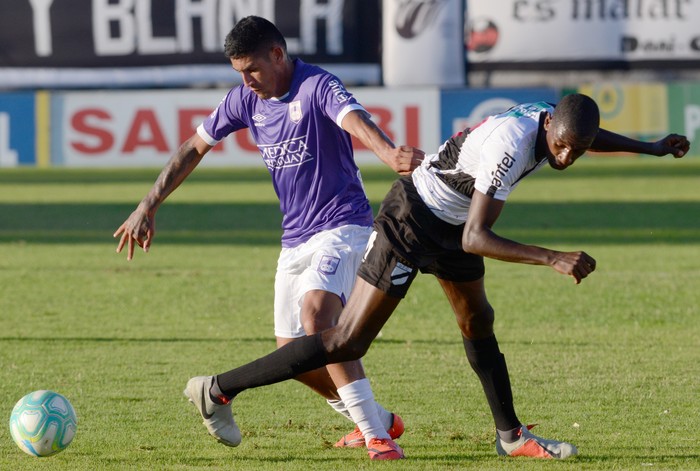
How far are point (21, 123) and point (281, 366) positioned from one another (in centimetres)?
2281

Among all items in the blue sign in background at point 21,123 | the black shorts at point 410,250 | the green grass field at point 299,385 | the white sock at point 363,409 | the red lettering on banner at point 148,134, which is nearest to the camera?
the black shorts at point 410,250

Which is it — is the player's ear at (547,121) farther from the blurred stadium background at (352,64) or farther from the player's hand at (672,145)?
the blurred stadium background at (352,64)

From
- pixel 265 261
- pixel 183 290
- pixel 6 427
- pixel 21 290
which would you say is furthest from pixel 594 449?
pixel 265 261

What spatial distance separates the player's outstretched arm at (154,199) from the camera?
659 centimetres

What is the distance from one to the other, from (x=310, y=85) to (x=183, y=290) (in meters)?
6.02

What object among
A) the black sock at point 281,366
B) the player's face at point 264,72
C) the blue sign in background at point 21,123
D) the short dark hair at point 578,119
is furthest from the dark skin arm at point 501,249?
the blue sign in background at point 21,123

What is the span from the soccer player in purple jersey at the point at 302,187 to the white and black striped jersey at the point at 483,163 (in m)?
0.53

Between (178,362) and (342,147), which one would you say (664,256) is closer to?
(178,362)

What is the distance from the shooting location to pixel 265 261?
47.6 ft

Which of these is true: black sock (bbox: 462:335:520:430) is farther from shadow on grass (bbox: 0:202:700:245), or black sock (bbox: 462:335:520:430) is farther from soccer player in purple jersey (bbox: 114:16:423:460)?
shadow on grass (bbox: 0:202:700:245)

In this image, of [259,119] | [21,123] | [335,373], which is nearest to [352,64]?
[21,123]

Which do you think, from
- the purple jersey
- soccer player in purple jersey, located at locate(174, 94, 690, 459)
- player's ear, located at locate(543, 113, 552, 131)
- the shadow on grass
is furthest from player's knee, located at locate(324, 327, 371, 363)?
the shadow on grass

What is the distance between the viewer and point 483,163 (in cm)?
548

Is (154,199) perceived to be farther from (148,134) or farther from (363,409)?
(148,134)
